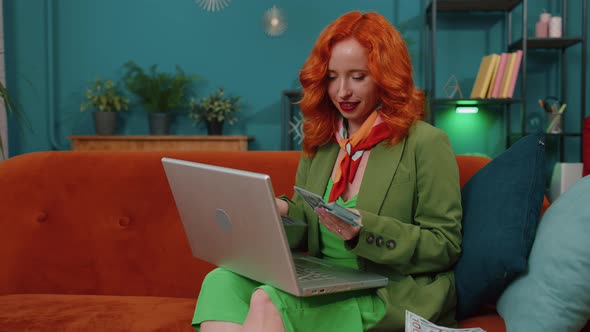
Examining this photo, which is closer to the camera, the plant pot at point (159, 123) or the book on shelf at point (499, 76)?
the book on shelf at point (499, 76)

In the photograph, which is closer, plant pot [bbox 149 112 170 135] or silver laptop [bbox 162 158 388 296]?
silver laptop [bbox 162 158 388 296]

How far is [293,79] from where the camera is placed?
14.8 feet

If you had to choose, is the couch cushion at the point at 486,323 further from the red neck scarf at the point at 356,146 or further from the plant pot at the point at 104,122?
the plant pot at the point at 104,122

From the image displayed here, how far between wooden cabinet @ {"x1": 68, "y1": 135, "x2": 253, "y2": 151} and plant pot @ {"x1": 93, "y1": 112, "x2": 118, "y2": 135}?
0.20 m

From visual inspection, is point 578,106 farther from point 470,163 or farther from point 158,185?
point 158,185

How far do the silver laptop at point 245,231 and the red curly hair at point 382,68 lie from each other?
1.24 ft

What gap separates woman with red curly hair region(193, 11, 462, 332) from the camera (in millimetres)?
1143

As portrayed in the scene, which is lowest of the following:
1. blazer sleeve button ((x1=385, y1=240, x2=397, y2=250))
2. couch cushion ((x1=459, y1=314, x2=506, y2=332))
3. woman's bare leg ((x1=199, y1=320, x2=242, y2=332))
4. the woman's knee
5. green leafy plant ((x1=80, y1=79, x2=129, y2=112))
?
couch cushion ((x1=459, y1=314, x2=506, y2=332))

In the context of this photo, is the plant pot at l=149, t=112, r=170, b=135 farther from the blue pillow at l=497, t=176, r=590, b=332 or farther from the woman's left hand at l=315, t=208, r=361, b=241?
the blue pillow at l=497, t=176, r=590, b=332

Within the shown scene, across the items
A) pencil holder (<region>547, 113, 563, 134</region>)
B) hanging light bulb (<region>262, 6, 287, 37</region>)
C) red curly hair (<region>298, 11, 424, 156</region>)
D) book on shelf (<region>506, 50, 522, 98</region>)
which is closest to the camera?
red curly hair (<region>298, 11, 424, 156</region>)

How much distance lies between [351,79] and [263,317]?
0.61 meters


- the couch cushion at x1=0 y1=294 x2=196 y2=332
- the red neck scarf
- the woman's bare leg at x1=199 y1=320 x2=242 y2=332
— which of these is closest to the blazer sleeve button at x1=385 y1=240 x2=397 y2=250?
the red neck scarf

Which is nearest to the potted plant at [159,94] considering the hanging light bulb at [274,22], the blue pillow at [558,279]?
the hanging light bulb at [274,22]

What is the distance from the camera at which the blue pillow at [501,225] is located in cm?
116
